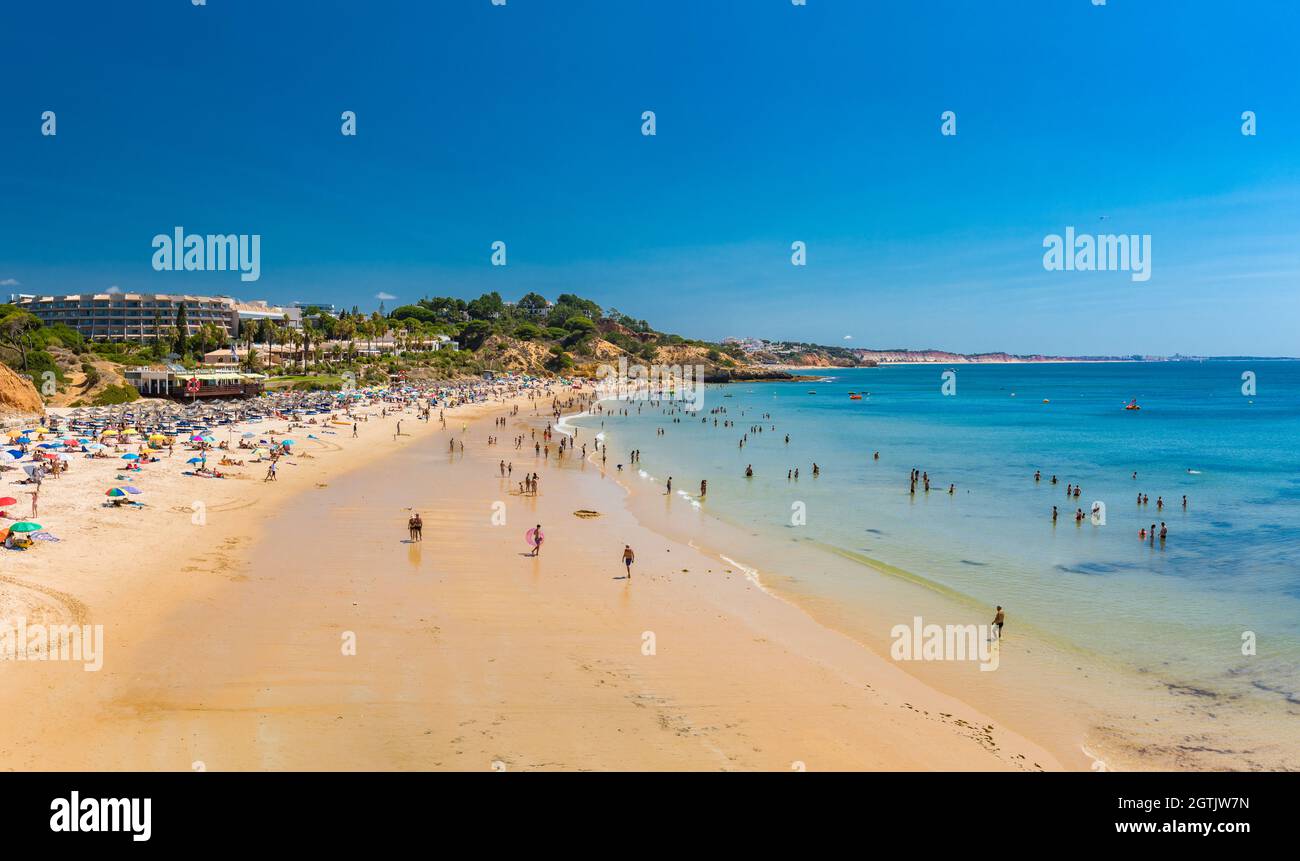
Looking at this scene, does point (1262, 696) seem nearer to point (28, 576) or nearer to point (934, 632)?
point (934, 632)

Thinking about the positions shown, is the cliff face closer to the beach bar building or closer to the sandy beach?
the beach bar building

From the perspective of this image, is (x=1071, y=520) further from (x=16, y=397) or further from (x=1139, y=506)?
(x=16, y=397)

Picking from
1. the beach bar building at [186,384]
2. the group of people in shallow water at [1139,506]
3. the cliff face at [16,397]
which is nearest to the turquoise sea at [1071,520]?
the group of people in shallow water at [1139,506]

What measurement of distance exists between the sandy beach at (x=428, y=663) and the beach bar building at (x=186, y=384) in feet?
141

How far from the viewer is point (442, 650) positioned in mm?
12141

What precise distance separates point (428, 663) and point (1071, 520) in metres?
24.2

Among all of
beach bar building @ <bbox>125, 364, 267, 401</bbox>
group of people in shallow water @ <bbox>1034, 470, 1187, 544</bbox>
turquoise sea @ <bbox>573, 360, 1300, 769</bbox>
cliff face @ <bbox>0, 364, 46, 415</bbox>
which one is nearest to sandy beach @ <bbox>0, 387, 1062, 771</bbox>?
turquoise sea @ <bbox>573, 360, 1300, 769</bbox>

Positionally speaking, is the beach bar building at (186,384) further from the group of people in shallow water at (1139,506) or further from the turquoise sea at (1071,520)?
the group of people in shallow water at (1139,506)

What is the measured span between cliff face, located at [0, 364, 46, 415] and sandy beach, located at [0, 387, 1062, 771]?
24.0 m

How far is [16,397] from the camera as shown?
39125 millimetres

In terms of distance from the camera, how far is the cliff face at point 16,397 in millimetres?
38438

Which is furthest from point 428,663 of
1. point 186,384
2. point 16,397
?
point 186,384
